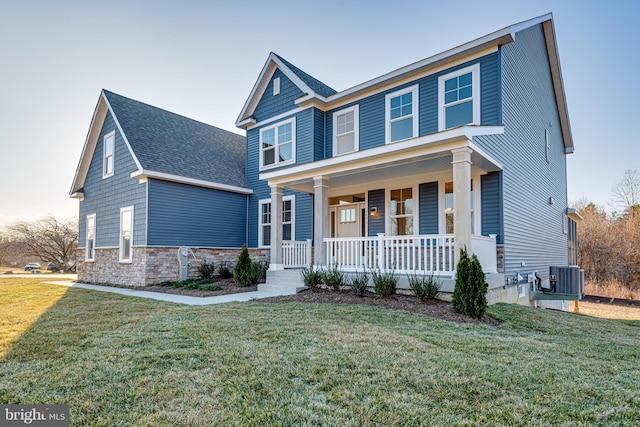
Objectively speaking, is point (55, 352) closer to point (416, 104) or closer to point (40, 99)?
point (416, 104)

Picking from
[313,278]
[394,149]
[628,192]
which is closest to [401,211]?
[394,149]

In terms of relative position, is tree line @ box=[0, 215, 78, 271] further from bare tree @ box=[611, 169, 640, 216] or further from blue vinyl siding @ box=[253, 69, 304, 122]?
bare tree @ box=[611, 169, 640, 216]

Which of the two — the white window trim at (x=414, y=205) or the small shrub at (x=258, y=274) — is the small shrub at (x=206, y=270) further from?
the white window trim at (x=414, y=205)

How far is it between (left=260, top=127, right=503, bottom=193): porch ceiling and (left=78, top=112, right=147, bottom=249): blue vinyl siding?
16.6 feet

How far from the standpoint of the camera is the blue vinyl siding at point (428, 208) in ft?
33.0

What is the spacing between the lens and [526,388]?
3.05 metres

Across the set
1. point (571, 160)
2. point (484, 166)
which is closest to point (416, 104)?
point (484, 166)

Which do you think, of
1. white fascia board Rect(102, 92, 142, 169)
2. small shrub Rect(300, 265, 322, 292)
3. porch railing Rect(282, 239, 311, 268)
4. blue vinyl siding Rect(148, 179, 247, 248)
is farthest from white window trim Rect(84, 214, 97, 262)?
small shrub Rect(300, 265, 322, 292)

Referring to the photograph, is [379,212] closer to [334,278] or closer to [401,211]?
[401,211]

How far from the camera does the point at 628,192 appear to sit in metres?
24.4

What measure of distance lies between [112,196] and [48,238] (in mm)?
18280

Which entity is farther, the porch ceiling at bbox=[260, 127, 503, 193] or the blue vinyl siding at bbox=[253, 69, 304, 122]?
the blue vinyl siding at bbox=[253, 69, 304, 122]

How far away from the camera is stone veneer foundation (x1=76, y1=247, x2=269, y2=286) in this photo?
1173 cm

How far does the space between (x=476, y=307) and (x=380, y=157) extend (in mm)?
3738
